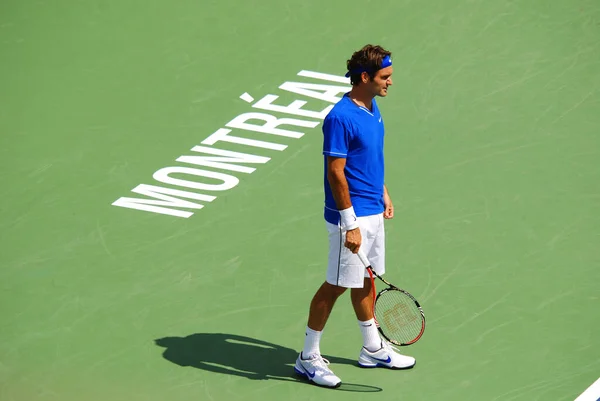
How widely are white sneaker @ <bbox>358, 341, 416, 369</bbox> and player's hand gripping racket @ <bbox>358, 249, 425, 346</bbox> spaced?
0.72ft

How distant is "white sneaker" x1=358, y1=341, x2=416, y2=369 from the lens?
9.01 meters

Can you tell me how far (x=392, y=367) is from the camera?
9.02m

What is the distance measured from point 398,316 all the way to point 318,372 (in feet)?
2.34

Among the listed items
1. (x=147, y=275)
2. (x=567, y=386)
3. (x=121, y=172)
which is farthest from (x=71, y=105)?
(x=567, y=386)

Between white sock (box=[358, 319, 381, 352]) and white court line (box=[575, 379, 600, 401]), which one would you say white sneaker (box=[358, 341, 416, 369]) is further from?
white court line (box=[575, 379, 600, 401])

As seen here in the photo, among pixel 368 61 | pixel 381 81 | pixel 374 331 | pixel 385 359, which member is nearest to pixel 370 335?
pixel 374 331

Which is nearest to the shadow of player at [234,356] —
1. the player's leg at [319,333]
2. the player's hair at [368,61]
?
the player's leg at [319,333]

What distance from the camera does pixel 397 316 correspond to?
29.0 ft

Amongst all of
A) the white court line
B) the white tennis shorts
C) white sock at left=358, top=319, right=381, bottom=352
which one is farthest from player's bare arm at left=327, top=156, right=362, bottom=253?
the white court line

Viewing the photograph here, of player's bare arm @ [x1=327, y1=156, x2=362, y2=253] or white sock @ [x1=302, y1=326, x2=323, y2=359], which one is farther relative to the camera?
white sock @ [x1=302, y1=326, x2=323, y2=359]

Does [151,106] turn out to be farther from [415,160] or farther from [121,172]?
[415,160]

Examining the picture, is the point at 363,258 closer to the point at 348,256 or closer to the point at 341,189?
the point at 348,256

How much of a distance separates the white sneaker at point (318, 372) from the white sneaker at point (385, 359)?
0.31m

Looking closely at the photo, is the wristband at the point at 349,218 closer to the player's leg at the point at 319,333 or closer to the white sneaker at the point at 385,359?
the player's leg at the point at 319,333
